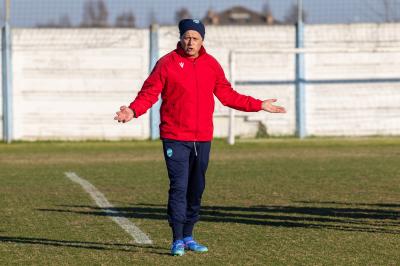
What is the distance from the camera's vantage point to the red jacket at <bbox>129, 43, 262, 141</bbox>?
9.20m

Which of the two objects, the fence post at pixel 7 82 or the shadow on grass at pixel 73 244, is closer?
the shadow on grass at pixel 73 244

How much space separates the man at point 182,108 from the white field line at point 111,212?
2.72ft

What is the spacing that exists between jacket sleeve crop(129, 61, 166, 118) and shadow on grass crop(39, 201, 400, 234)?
8.39ft

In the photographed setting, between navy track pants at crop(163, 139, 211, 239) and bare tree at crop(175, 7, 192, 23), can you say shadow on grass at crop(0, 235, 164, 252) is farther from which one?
bare tree at crop(175, 7, 192, 23)

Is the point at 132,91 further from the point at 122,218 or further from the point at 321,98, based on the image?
the point at 122,218

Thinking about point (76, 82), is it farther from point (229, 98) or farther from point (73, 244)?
point (229, 98)

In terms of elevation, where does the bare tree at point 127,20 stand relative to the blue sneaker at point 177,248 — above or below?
above

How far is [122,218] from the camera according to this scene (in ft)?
39.2

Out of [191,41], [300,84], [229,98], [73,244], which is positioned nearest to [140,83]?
[300,84]

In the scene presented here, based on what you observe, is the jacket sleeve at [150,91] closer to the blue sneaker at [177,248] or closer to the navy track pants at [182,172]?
the navy track pants at [182,172]

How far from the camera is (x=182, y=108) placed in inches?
362

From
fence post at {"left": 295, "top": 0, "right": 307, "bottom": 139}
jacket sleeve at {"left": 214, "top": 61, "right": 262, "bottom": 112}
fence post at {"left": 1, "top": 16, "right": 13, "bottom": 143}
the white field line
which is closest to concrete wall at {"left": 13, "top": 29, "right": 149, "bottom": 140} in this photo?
fence post at {"left": 1, "top": 16, "right": 13, "bottom": 143}

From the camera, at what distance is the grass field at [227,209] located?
30.0 ft

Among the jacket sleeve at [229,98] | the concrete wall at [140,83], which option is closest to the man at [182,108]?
the jacket sleeve at [229,98]
